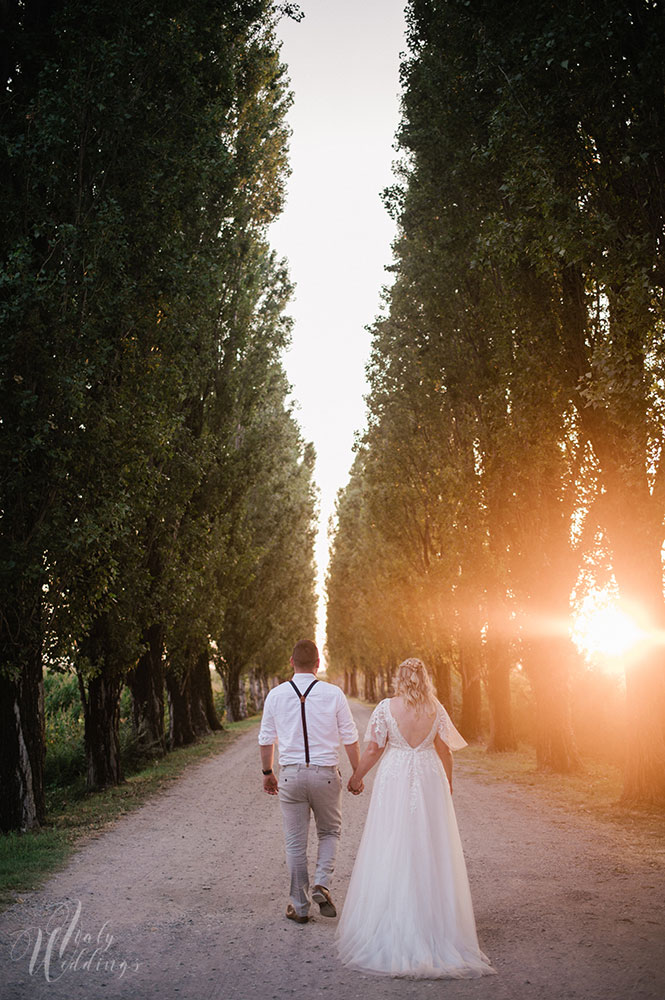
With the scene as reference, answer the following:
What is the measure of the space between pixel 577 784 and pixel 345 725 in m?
9.83

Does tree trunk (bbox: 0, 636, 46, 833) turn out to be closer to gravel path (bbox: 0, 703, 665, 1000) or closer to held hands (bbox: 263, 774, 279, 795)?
gravel path (bbox: 0, 703, 665, 1000)

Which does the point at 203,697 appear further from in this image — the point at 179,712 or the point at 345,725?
the point at 345,725

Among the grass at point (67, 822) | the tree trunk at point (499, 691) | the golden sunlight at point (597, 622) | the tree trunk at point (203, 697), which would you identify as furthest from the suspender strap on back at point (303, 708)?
the tree trunk at point (203, 697)

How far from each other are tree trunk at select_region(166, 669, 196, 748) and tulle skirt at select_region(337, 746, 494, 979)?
21.2 meters

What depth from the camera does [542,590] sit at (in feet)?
54.8

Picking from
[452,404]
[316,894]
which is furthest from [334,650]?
[316,894]

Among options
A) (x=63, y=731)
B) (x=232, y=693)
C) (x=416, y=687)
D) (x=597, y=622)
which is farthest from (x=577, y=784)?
(x=232, y=693)

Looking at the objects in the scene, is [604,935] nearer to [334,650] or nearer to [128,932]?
[128,932]

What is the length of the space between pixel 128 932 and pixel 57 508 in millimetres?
6197

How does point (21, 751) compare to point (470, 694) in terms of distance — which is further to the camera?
point (470, 694)

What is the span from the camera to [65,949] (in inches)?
232

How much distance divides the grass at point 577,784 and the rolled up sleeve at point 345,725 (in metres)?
5.56

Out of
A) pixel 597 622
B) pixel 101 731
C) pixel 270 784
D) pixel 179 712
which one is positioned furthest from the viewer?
pixel 179 712

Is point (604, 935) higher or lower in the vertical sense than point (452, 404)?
lower
